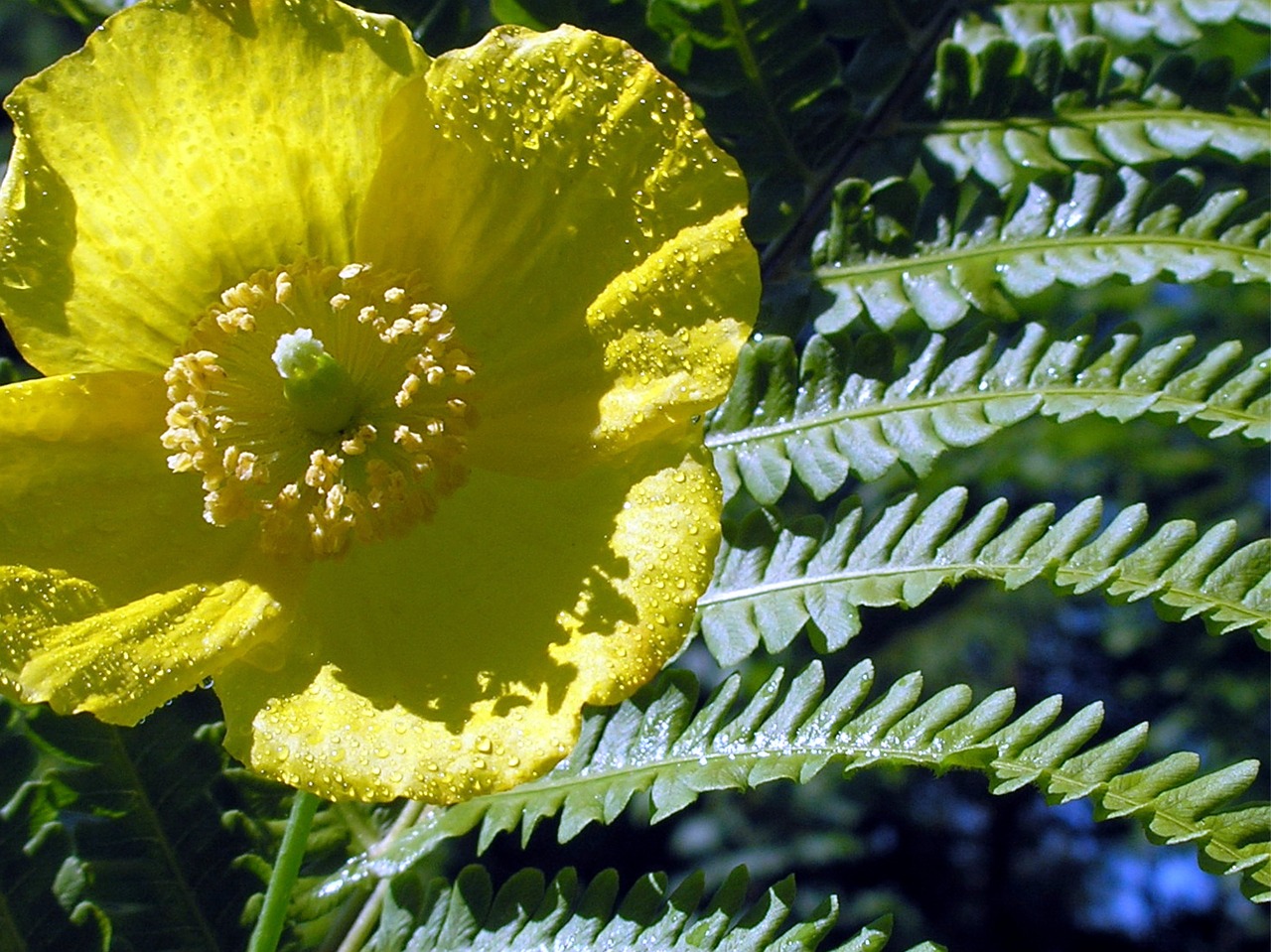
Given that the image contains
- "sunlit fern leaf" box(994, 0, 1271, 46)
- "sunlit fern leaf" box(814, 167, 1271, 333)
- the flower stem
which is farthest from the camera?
"sunlit fern leaf" box(994, 0, 1271, 46)

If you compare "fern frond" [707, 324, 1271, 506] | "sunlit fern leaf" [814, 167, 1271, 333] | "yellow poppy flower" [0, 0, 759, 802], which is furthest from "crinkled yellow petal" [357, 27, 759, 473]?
"sunlit fern leaf" [814, 167, 1271, 333]

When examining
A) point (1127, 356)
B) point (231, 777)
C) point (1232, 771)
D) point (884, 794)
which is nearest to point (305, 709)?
point (231, 777)

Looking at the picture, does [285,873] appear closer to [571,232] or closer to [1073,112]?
[571,232]

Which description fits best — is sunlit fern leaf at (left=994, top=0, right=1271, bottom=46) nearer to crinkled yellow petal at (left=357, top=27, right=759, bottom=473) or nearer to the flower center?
crinkled yellow petal at (left=357, top=27, right=759, bottom=473)

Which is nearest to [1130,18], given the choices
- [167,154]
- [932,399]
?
[932,399]

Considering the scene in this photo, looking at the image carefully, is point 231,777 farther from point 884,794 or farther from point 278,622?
point 884,794

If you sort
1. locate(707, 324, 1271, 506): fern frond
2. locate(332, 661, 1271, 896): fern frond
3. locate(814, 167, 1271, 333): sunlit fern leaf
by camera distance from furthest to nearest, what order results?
locate(814, 167, 1271, 333): sunlit fern leaf < locate(707, 324, 1271, 506): fern frond < locate(332, 661, 1271, 896): fern frond
